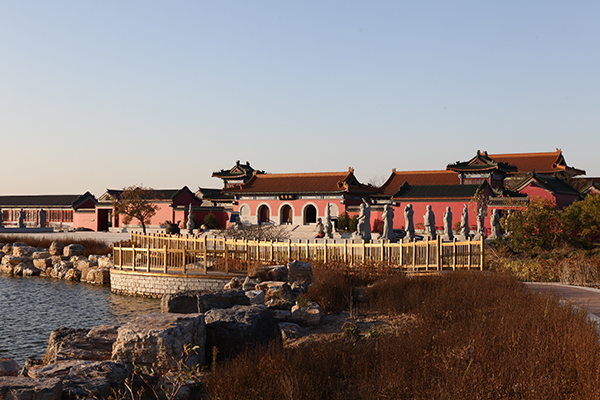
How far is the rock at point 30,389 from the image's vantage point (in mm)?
4949

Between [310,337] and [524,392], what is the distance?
4963 mm

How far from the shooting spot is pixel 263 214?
46969 millimetres

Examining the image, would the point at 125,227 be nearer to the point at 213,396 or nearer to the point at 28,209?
the point at 28,209

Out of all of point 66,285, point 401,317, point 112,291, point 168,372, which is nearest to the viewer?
point 168,372

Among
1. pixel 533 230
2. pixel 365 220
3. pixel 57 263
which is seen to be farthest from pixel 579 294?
pixel 57 263

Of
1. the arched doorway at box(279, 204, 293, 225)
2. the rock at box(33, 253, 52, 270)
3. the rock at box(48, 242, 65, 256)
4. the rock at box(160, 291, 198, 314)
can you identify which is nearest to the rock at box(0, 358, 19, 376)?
the rock at box(160, 291, 198, 314)

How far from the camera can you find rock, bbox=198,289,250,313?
31.7 feet

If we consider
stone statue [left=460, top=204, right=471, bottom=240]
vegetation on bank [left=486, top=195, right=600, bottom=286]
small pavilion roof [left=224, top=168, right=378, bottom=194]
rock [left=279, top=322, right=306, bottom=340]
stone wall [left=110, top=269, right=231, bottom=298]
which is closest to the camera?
rock [left=279, top=322, right=306, bottom=340]

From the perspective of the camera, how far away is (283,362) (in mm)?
5613

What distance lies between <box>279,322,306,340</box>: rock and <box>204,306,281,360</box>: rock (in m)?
1.06

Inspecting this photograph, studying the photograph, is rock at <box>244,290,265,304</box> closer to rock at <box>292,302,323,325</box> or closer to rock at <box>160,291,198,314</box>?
rock at <box>292,302,323,325</box>

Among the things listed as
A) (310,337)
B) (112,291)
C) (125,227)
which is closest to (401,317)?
(310,337)

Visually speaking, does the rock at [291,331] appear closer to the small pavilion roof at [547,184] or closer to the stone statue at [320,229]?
the stone statue at [320,229]

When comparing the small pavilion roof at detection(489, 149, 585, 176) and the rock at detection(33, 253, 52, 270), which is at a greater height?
the small pavilion roof at detection(489, 149, 585, 176)
